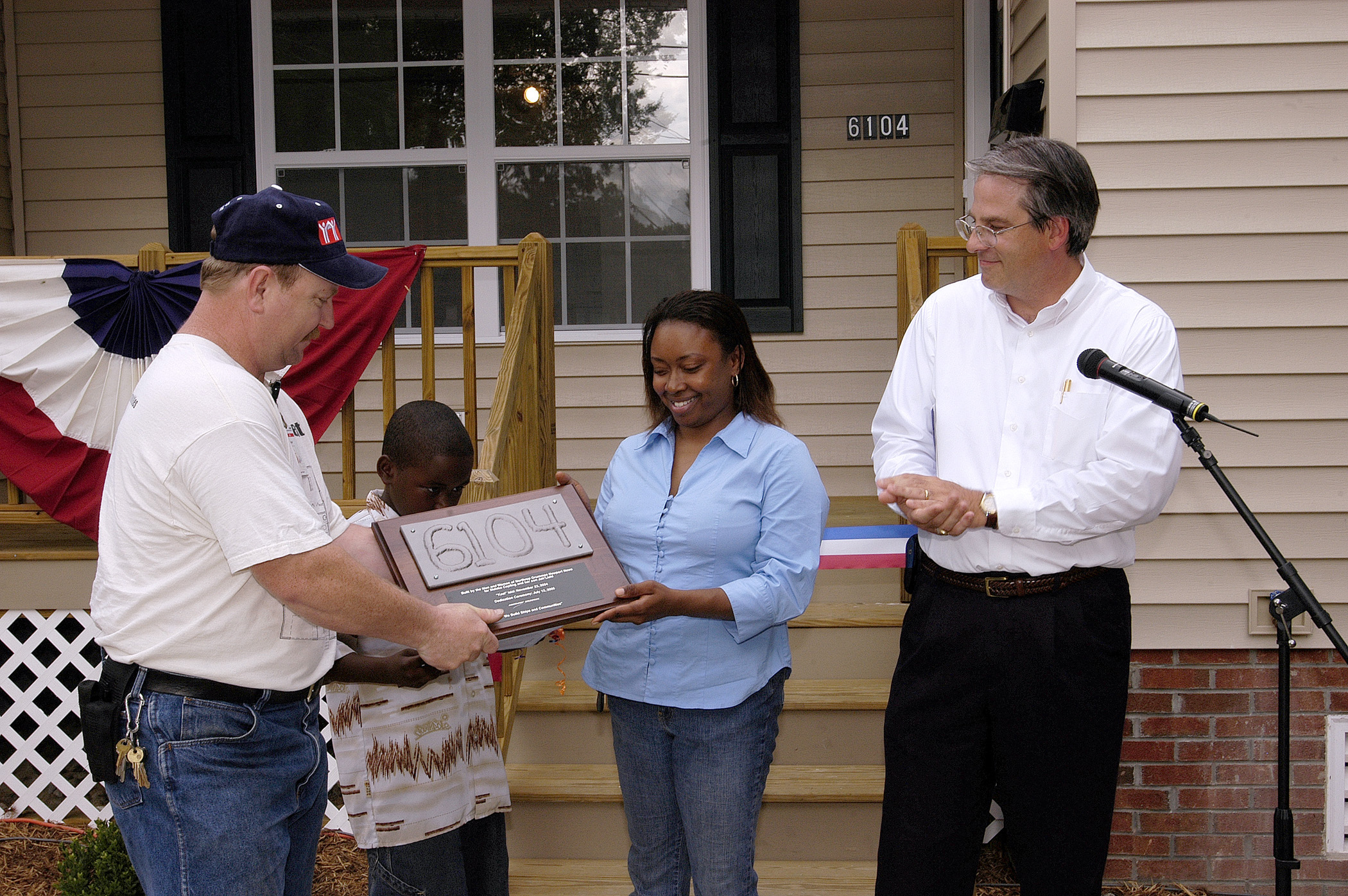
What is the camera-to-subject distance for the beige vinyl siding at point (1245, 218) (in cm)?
330

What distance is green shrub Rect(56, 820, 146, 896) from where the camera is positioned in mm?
3152

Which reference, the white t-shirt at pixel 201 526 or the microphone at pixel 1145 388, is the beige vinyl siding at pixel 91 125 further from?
the microphone at pixel 1145 388

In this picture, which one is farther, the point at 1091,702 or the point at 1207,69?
the point at 1207,69

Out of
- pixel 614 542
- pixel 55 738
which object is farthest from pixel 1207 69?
pixel 55 738

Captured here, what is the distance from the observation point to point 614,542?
2.30 metres

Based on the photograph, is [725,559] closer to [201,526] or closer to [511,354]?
[201,526]

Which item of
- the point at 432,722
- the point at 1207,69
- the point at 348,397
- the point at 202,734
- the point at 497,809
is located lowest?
the point at 497,809

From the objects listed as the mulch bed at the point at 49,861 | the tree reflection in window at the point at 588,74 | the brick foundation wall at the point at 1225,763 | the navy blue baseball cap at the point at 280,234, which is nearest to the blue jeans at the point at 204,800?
the navy blue baseball cap at the point at 280,234

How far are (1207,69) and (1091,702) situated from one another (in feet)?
7.52

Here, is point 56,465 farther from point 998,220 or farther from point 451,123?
point 998,220

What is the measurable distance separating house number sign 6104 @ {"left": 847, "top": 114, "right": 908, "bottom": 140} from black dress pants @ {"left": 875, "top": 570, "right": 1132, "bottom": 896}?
11.0 ft

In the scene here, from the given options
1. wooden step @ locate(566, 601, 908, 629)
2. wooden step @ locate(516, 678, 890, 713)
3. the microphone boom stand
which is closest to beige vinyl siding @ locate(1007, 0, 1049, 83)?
the microphone boom stand

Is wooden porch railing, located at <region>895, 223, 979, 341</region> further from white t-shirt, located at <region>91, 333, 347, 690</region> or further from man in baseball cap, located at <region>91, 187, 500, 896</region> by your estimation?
white t-shirt, located at <region>91, 333, 347, 690</region>

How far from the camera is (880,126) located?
5.01 metres
